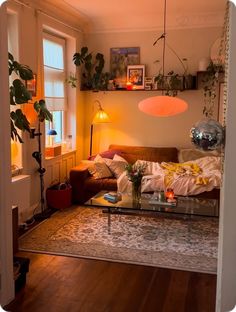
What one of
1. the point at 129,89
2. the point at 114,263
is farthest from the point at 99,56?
the point at 114,263

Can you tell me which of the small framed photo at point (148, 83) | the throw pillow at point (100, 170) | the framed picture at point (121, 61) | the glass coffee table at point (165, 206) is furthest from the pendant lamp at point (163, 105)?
the framed picture at point (121, 61)

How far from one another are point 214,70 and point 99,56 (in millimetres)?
1910

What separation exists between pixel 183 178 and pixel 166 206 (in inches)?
31.7

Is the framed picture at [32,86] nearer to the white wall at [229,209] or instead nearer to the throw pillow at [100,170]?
the throw pillow at [100,170]

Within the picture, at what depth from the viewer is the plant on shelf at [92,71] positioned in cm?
576

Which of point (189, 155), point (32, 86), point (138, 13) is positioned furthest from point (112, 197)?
point (138, 13)

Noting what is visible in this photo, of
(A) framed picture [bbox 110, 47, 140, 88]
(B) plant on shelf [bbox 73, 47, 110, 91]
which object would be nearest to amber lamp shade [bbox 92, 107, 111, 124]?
(B) plant on shelf [bbox 73, 47, 110, 91]

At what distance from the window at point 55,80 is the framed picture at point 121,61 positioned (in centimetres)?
86

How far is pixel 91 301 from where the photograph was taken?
2584 millimetres

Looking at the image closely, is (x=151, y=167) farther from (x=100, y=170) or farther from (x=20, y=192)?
(x=20, y=192)

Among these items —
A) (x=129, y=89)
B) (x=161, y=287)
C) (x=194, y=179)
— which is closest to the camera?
(x=161, y=287)

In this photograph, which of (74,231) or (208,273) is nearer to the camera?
(208,273)

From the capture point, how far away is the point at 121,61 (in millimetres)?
5902

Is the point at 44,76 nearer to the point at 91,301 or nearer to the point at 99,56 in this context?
the point at 99,56
